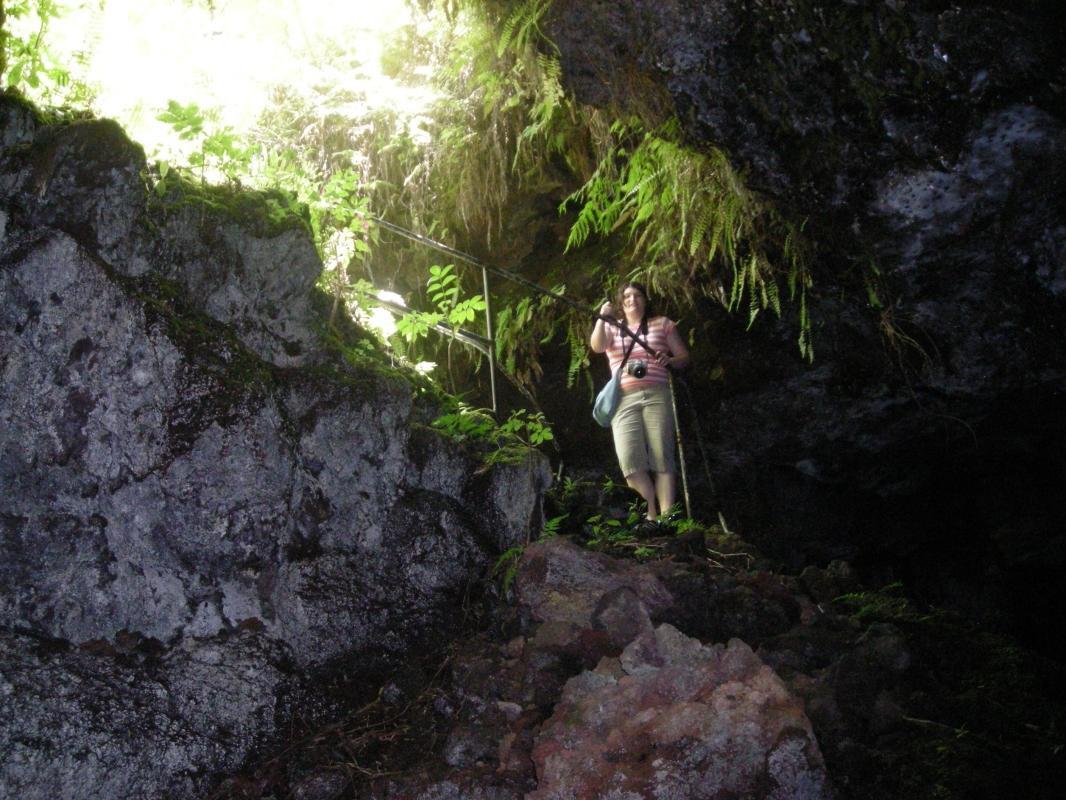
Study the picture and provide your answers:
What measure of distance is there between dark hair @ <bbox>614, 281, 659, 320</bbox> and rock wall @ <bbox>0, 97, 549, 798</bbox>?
270 centimetres

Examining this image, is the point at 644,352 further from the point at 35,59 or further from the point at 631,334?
the point at 35,59

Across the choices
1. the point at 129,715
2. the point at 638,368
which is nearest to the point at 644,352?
the point at 638,368

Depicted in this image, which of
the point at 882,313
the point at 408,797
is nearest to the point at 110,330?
the point at 408,797

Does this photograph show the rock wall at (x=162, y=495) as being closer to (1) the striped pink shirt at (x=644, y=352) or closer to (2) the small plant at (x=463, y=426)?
(2) the small plant at (x=463, y=426)

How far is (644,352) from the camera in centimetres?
583

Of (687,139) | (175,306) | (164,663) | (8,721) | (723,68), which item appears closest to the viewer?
(8,721)

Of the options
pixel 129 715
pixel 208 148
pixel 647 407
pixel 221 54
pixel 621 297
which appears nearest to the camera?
pixel 129 715

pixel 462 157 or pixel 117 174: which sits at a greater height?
pixel 462 157

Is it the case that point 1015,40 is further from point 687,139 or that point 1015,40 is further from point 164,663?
point 164,663

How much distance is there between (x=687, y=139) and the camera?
4.74 meters

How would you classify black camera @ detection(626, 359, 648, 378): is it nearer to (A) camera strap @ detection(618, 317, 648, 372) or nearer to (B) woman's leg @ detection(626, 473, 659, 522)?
(A) camera strap @ detection(618, 317, 648, 372)

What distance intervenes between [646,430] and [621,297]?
1179mm

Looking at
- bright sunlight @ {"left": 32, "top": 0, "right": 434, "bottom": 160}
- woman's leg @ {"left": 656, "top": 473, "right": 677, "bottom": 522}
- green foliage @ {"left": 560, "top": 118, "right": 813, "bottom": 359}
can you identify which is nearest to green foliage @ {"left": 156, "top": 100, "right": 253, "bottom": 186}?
bright sunlight @ {"left": 32, "top": 0, "right": 434, "bottom": 160}

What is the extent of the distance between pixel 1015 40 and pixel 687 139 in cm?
175
